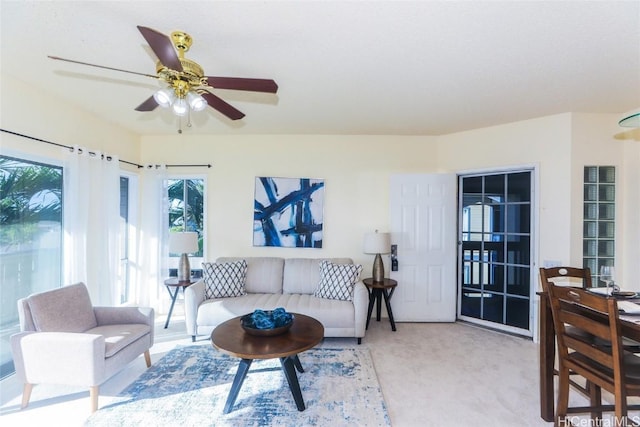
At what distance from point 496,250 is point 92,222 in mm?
4862

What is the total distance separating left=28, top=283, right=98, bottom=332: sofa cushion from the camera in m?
2.25

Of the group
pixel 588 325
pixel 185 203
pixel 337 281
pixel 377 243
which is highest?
pixel 185 203

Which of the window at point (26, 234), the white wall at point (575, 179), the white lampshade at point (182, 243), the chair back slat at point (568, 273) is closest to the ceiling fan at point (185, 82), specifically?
the window at point (26, 234)

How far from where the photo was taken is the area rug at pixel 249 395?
2.06 m

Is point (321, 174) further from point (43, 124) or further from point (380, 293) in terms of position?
point (43, 124)

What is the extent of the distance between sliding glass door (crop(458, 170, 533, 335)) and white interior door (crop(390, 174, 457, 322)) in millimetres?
202

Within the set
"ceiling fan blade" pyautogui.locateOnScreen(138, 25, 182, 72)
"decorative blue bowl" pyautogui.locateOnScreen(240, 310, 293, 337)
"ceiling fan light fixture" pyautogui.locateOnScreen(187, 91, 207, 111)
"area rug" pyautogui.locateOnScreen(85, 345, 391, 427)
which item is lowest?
"area rug" pyautogui.locateOnScreen(85, 345, 391, 427)

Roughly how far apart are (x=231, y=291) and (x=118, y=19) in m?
2.75

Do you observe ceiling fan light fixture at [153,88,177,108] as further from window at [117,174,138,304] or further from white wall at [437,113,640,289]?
white wall at [437,113,640,289]

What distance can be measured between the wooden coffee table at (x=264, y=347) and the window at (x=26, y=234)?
1929mm

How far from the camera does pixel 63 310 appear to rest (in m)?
2.43

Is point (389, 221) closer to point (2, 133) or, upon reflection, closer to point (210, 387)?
point (210, 387)

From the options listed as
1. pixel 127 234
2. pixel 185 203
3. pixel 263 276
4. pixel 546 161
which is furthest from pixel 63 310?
pixel 546 161

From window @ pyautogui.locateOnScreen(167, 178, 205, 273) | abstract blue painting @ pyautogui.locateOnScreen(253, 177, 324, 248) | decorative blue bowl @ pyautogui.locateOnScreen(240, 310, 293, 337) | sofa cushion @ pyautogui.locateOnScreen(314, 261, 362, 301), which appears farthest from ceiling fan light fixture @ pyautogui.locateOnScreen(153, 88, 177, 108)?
window @ pyautogui.locateOnScreen(167, 178, 205, 273)
